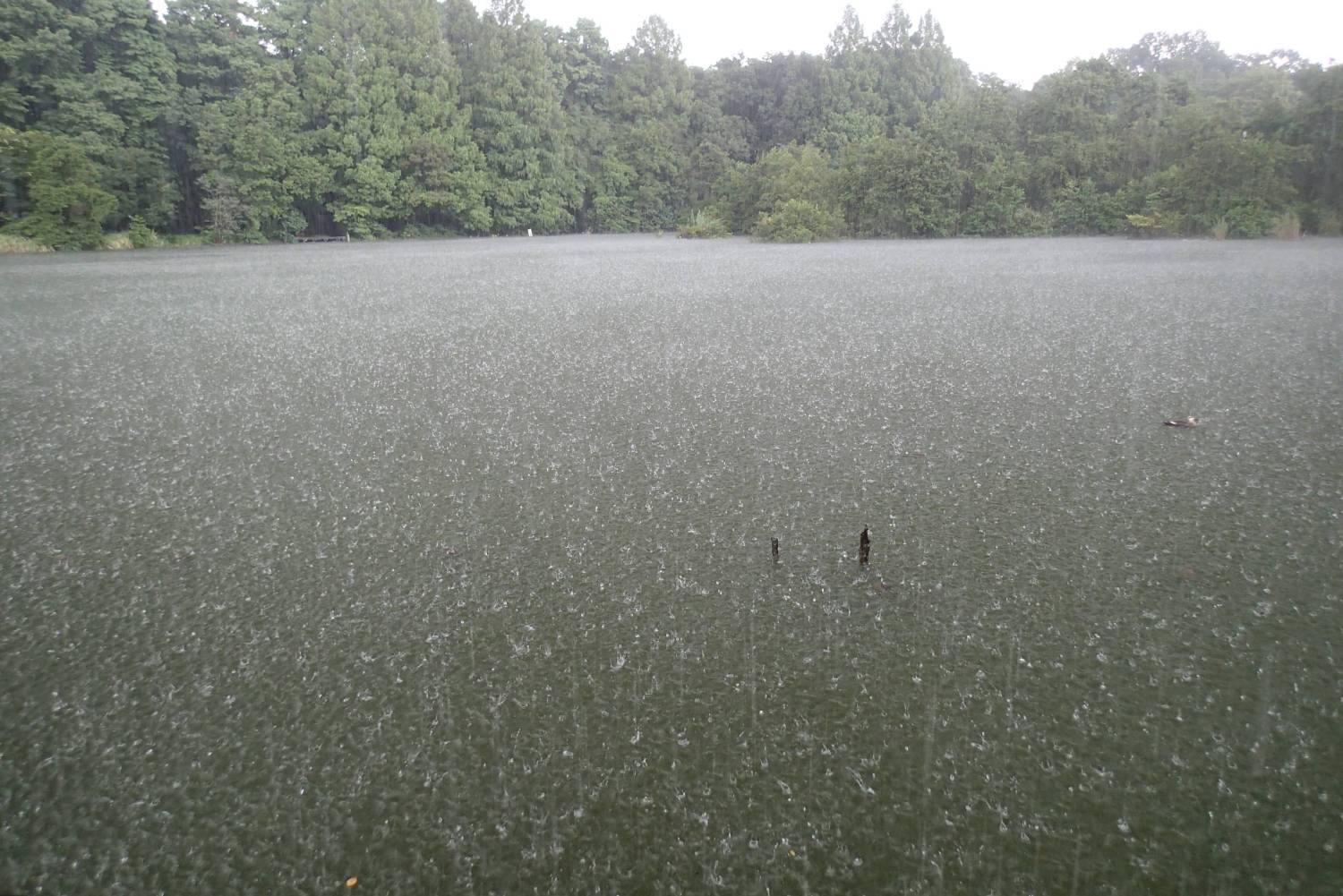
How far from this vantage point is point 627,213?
31359 mm

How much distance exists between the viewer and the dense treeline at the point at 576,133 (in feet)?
53.3

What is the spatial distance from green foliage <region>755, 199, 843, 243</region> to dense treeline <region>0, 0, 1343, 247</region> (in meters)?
0.08

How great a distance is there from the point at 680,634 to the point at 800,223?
→ 17581 millimetres

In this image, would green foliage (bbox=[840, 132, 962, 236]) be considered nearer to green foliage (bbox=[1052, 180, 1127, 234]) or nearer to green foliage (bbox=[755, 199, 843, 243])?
green foliage (bbox=[755, 199, 843, 243])

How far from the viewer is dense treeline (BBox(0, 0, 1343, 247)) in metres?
16.2

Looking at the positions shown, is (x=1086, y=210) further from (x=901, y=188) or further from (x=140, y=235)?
(x=140, y=235)

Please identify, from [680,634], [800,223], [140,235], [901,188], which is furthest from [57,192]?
[680,634]

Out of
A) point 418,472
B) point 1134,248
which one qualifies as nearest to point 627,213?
point 1134,248

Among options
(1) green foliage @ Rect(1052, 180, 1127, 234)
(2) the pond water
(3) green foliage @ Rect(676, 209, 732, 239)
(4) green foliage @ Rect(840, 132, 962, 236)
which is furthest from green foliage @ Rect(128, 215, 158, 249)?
(1) green foliage @ Rect(1052, 180, 1127, 234)

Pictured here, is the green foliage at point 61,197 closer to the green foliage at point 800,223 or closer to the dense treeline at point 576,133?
the dense treeline at point 576,133

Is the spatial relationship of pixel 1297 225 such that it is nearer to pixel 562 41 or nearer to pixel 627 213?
pixel 627 213

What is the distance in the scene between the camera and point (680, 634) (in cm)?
148

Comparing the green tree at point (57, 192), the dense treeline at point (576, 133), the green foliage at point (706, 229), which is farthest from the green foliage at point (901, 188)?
the green tree at point (57, 192)

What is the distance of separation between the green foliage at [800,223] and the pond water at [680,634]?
1462 cm
